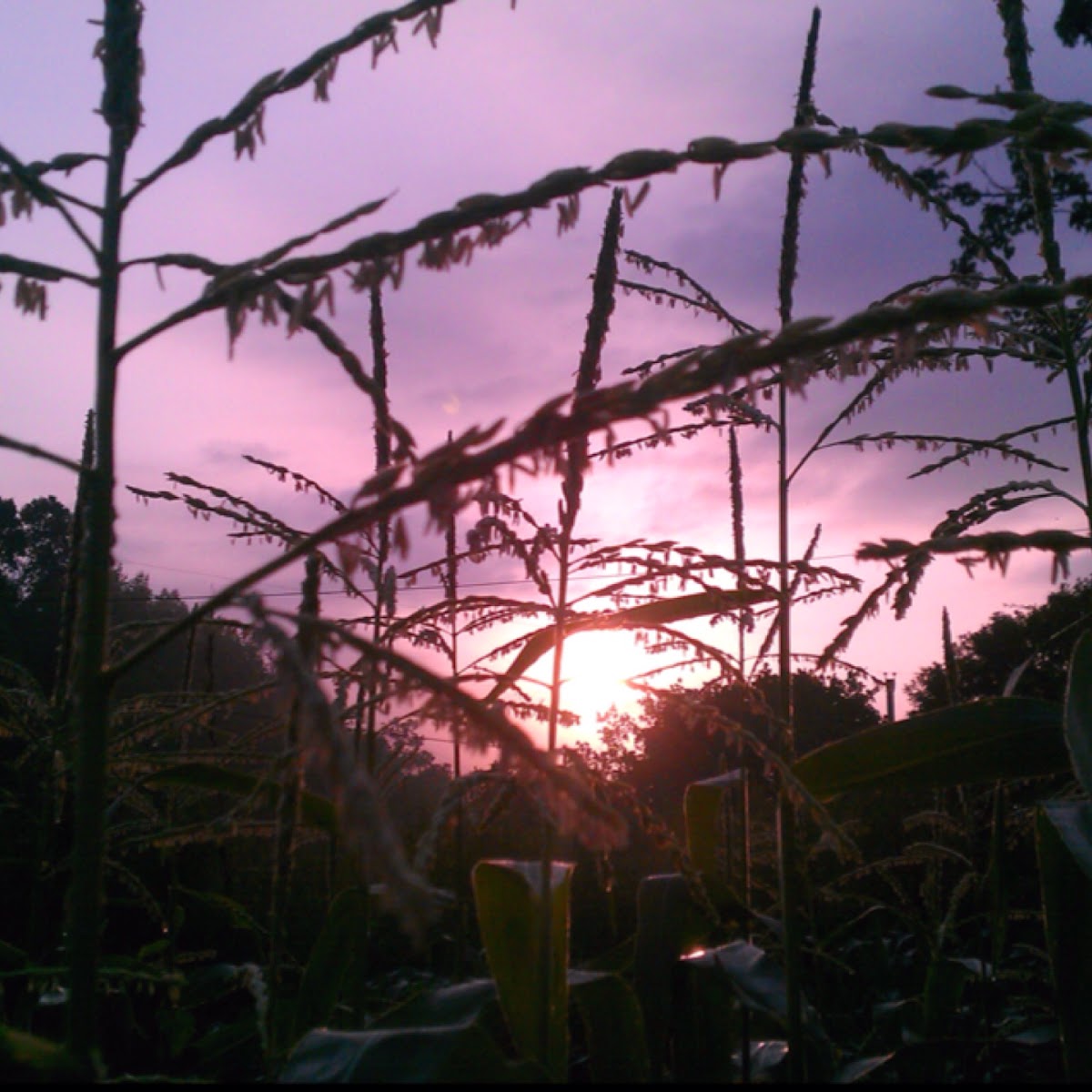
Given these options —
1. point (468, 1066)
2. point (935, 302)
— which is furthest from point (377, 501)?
point (468, 1066)

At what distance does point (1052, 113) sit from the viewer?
81cm

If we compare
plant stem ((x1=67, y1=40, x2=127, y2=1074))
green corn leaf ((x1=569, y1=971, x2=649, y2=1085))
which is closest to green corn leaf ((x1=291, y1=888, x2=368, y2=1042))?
green corn leaf ((x1=569, y1=971, x2=649, y2=1085))

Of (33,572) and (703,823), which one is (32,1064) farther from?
(33,572)

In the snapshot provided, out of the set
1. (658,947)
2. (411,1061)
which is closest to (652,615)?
(658,947)

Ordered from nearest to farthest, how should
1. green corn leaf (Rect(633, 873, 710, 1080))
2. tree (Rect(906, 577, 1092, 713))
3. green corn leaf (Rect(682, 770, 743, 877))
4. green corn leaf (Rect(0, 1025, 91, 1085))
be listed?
green corn leaf (Rect(0, 1025, 91, 1085))
green corn leaf (Rect(633, 873, 710, 1080))
green corn leaf (Rect(682, 770, 743, 877))
tree (Rect(906, 577, 1092, 713))

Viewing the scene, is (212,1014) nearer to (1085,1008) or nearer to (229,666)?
(1085,1008)

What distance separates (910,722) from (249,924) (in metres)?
1.87

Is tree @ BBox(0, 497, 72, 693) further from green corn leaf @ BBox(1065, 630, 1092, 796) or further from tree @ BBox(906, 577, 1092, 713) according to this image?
green corn leaf @ BBox(1065, 630, 1092, 796)

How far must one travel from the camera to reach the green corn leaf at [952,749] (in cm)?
144

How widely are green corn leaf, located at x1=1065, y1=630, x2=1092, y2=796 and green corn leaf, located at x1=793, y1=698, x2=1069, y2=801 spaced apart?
0.10m

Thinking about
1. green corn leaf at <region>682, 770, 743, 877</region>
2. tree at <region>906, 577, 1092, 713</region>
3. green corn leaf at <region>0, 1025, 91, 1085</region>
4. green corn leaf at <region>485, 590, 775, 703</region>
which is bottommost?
green corn leaf at <region>0, 1025, 91, 1085</region>

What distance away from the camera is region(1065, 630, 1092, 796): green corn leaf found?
4.06ft

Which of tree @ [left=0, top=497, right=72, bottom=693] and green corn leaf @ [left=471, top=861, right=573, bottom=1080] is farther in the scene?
tree @ [left=0, top=497, right=72, bottom=693]

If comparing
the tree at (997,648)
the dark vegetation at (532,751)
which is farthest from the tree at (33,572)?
the dark vegetation at (532,751)
